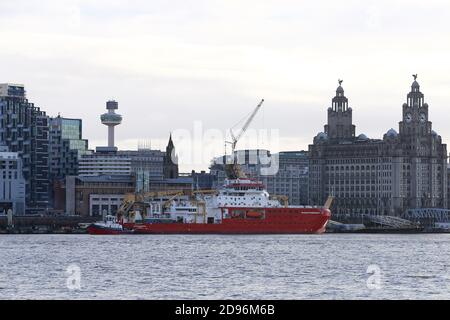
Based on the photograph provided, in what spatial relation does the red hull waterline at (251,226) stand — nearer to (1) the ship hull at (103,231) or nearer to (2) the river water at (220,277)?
(1) the ship hull at (103,231)

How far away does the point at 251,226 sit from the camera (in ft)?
467

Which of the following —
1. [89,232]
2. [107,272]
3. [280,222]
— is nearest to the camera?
[107,272]

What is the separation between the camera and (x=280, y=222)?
467ft

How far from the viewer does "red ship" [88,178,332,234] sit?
465 ft

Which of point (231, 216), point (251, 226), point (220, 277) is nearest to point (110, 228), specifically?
point (231, 216)

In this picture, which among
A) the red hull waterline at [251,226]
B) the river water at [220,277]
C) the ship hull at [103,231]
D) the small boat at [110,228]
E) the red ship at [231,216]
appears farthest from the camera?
the small boat at [110,228]

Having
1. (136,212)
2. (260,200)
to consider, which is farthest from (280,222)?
(136,212)

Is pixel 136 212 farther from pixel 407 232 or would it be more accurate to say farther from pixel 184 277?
pixel 184 277

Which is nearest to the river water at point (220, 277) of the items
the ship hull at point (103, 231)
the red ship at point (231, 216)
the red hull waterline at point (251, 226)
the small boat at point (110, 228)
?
the red hull waterline at point (251, 226)

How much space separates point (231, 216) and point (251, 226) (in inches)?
116

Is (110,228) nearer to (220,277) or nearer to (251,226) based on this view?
(251,226)

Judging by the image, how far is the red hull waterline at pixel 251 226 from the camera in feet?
464
